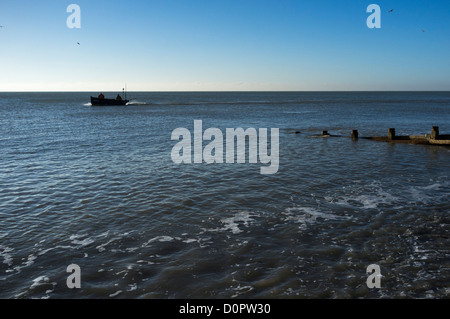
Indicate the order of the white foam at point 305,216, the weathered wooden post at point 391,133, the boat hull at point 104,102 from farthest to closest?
1. the boat hull at point 104,102
2. the weathered wooden post at point 391,133
3. the white foam at point 305,216

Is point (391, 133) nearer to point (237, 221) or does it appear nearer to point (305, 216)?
point (305, 216)

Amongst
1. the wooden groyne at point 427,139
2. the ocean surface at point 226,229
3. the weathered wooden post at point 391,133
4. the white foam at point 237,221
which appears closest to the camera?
the ocean surface at point 226,229

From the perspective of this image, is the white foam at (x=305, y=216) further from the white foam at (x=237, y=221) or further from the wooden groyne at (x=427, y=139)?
the wooden groyne at (x=427, y=139)

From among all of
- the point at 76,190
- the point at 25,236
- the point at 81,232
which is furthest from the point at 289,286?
the point at 76,190

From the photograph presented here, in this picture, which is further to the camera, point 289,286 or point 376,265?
point 376,265

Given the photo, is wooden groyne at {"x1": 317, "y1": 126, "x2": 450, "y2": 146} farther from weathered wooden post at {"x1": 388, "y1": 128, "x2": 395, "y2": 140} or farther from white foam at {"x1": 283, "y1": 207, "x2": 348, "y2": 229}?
white foam at {"x1": 283, "y1": 207, "x2": 348, "y2": 229}

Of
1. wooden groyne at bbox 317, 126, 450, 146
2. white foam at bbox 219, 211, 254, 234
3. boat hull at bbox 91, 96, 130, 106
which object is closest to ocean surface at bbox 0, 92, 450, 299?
white foam at bbox 219, 211, 254, 234

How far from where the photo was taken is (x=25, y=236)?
1016cm

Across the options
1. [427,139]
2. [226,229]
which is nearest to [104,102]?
[427,139]

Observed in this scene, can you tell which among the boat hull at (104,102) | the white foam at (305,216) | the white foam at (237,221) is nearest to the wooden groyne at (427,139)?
the white foam at (305,216)

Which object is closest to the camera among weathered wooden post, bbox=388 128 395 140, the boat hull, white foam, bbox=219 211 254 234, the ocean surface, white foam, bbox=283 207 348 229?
the ocean surface

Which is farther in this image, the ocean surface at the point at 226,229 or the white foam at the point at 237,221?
the white foam at the point at 237,221
